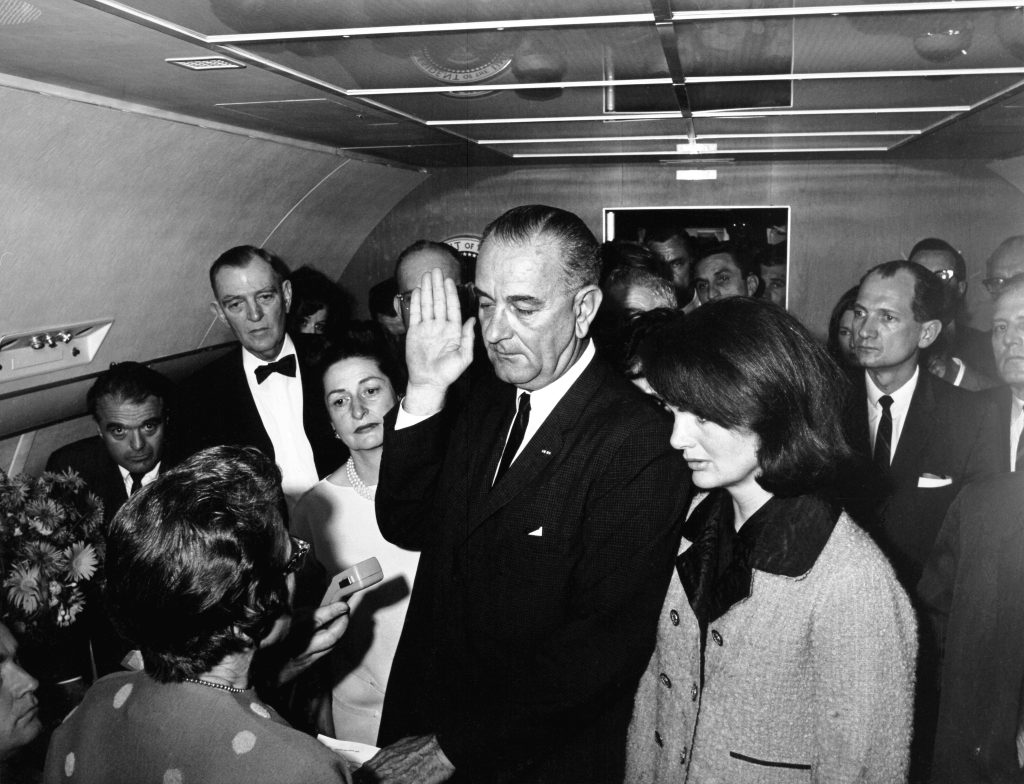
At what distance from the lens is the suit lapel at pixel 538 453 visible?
168cm

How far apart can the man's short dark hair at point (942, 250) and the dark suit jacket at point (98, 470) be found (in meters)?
3.33

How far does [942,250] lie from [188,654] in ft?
10.6

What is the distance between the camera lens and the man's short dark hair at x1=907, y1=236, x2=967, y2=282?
3.20m

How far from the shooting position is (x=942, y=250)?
3236 mm

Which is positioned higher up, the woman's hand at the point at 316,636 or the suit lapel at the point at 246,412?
the suit lapel at the point at 246,412

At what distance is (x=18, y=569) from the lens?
1765 millimetres

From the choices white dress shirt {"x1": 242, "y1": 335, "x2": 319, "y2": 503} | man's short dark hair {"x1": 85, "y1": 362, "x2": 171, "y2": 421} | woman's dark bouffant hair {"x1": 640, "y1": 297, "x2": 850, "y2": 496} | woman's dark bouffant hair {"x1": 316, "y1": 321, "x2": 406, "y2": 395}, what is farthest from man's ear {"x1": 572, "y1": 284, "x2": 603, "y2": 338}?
man's short dark hair {"x1": 85, "y1": 362, "x2": 171, "y2": 421}

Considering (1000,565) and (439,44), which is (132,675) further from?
(1000,565)

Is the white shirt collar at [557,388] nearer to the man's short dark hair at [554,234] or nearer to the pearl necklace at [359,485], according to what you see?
the man's short dark hair at [554,234]

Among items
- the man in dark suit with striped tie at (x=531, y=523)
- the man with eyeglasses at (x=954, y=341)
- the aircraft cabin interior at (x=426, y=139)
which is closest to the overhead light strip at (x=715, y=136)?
→ the aircraft cabin interior at (x=426, y=139)

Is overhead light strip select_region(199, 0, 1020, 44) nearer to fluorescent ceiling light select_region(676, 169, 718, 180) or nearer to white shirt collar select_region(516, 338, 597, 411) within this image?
white shirt collar select_region(516, 338, 597, 411)

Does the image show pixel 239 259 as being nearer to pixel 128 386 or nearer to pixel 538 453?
pixel 128 386

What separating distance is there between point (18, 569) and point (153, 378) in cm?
Result: 143

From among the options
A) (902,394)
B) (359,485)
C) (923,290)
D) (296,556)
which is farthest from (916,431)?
(296,556)
